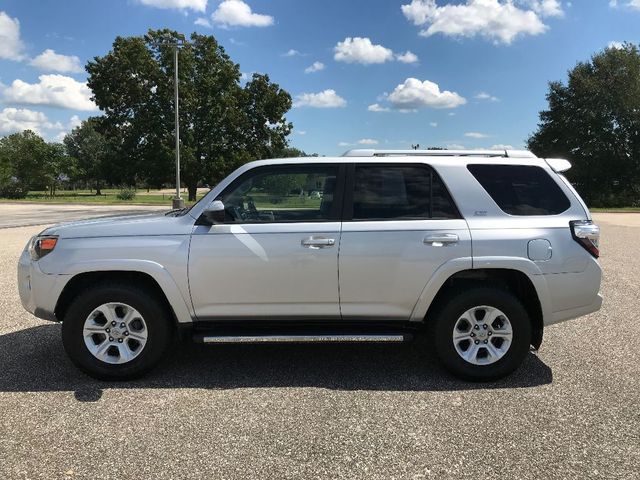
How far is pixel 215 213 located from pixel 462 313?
2.08m

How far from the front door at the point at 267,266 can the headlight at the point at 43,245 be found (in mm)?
1120

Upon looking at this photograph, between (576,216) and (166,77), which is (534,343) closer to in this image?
(576,216)

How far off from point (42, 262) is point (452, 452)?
3.33 m

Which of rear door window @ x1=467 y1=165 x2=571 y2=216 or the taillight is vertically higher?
rear door window @ x1=467 y1=165 x2=571 y2=216

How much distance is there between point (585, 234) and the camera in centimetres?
411

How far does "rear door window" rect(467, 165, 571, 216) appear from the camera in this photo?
4227mm

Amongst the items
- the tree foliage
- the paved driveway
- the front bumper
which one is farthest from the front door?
the tree foliage

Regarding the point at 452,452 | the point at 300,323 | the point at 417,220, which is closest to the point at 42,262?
the point at 300,323

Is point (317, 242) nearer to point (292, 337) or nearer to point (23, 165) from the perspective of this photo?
point (292, 337)

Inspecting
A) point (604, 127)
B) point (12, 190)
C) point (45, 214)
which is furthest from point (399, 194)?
point (12, 190)

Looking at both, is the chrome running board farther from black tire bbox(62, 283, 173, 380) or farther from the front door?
black tire bbox(62, 283, 173, 380)

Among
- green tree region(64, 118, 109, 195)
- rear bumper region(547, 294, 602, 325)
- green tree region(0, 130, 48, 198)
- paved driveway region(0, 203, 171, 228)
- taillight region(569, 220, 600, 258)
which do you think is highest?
green tree region(64, 118, 109, 195)

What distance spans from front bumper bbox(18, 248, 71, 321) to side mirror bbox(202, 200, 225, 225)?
1.18 m

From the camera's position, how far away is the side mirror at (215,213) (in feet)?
13.4
